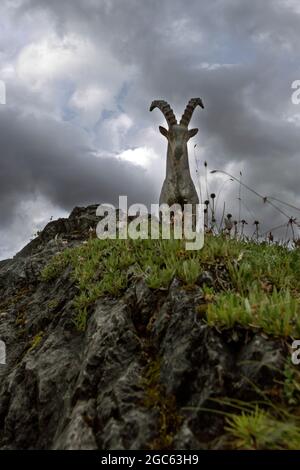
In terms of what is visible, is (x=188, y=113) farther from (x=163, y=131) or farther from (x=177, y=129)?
(x=163, y=131)

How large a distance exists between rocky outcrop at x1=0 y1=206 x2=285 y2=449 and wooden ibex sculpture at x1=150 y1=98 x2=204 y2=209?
18.6ft

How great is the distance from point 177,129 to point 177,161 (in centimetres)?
106

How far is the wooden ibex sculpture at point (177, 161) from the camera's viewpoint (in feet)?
38.5

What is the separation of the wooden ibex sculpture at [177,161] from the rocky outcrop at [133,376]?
5.68 metres

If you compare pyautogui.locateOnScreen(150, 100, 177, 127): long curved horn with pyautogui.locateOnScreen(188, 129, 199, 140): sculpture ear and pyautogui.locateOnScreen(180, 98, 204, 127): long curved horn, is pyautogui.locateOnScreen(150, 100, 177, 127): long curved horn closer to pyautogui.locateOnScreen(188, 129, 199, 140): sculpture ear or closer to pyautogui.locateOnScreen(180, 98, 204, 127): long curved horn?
pyautogui.locateOnScreen(180, 98, 204, 127): long curved horn

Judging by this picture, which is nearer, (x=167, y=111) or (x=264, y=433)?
(x=264, y=433)

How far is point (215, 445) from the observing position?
318 cm

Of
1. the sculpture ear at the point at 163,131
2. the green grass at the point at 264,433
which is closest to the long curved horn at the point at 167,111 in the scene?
the sculpture ear at the point at 163,131

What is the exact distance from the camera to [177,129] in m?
12.2

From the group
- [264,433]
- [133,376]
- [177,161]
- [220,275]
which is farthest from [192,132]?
[264,433]

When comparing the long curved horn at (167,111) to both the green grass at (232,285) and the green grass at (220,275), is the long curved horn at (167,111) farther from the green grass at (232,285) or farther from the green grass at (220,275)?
the green grass at (220,275)

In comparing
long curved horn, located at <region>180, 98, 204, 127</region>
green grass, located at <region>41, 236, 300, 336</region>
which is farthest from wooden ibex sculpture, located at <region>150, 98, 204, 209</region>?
green grass, located at <region>41, 236, 300, 336</region>

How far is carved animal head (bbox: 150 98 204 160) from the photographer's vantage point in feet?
39.7
